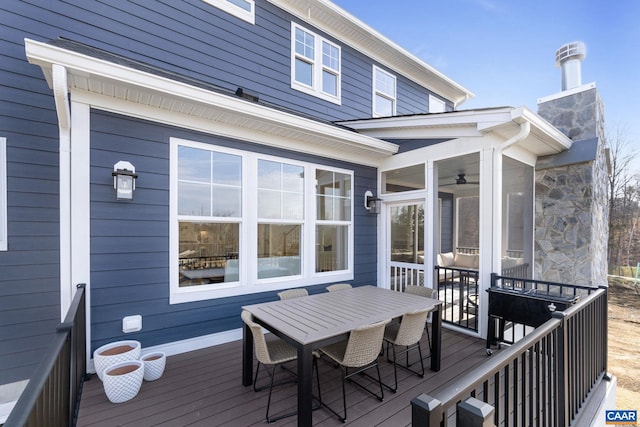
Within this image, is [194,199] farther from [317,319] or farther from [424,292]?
[424,292]

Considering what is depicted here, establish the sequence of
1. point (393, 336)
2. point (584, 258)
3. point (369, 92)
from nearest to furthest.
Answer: point (393, 336) → point (584, 258) → point (369, 92)

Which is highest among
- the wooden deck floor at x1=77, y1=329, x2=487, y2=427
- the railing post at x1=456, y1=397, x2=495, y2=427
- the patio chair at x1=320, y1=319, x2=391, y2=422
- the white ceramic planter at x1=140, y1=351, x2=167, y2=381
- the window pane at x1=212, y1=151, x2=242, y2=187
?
the window pane at x1=212, y1=151, x2=242, y2=187

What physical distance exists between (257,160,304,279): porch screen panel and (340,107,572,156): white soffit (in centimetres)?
176

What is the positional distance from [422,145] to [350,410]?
13.2 feet

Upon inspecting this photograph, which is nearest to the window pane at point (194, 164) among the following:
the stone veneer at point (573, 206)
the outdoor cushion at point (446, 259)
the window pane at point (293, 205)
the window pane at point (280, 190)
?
the window pane at point (280, 190)

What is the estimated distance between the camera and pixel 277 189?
4.48 meters

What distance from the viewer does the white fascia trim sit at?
5625mm

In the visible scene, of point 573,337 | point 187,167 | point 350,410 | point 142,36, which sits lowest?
point 350,410

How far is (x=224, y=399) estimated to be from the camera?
2689 mm

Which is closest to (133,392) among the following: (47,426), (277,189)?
(47,426)

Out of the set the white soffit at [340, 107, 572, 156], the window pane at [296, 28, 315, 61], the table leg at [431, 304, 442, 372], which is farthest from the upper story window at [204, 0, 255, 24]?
the table leg at [431, 304, 442, 372]

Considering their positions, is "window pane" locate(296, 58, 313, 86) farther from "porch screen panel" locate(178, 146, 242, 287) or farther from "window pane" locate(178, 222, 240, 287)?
"window pane" locate(178, 222, 240, 287)

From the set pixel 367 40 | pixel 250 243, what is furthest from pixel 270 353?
pixel 367 40

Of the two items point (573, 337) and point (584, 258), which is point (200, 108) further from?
point (584, 258)
